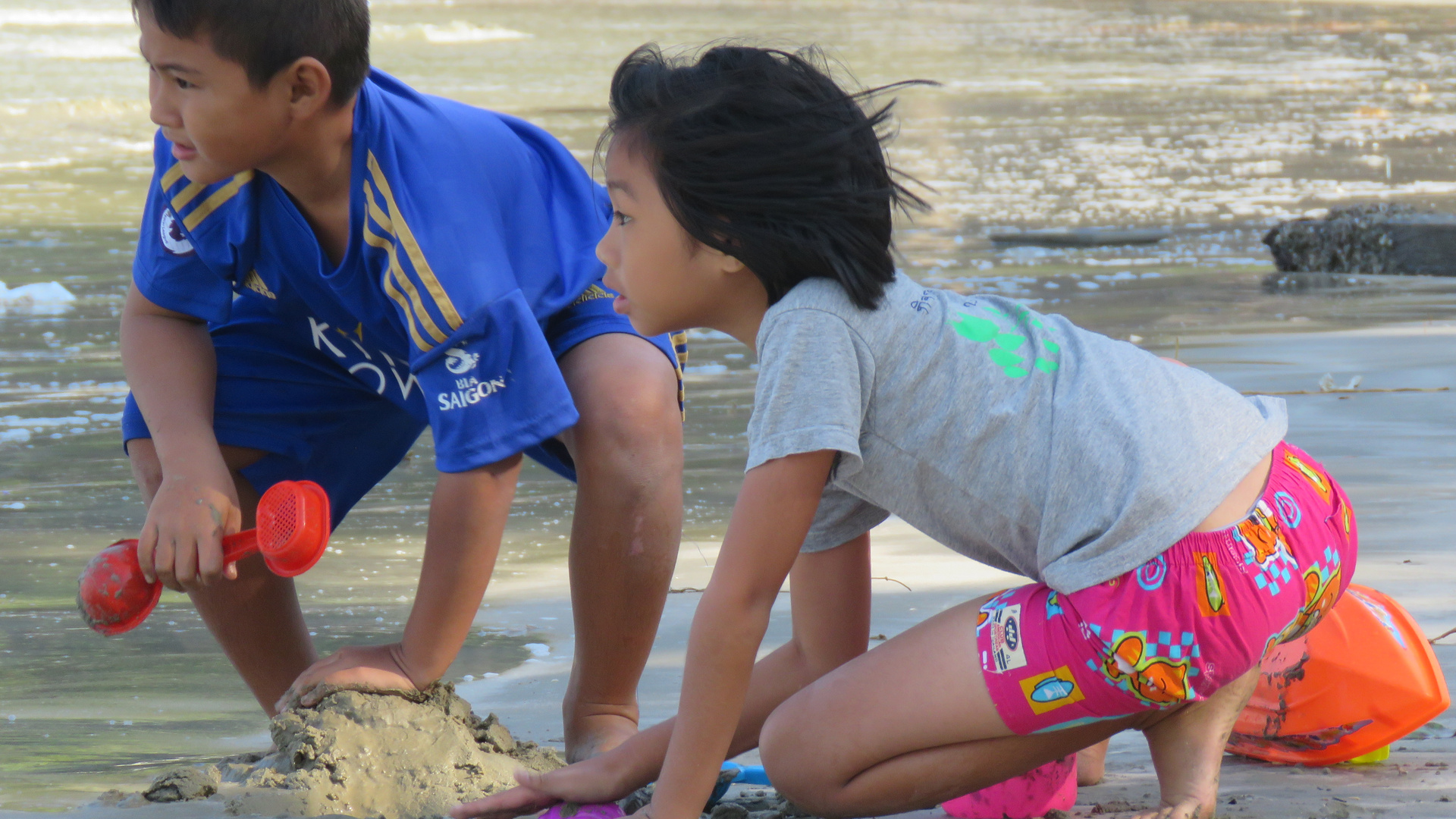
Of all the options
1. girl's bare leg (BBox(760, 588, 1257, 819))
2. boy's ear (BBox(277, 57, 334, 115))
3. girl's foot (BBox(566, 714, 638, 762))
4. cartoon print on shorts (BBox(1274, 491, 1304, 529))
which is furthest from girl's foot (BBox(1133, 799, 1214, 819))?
boy's ear (BBox(277, 57, 334, 115))

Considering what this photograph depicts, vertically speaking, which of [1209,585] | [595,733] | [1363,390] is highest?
[1209,585]

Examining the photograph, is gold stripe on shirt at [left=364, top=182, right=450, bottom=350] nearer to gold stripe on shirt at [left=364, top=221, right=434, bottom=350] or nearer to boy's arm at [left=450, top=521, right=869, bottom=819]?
gold stripe on shirt at [left=364, top=221, right=434, bottom=350]

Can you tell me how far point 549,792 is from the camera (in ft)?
6.80

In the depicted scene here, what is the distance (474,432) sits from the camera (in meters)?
2.20

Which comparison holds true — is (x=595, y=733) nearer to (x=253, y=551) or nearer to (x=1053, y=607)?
(x=253, y=551)

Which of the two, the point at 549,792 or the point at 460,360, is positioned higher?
the point at 460,360

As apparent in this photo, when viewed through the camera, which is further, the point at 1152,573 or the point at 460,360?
the point at 460,360

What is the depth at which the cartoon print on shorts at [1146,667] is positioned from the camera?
6.20ft

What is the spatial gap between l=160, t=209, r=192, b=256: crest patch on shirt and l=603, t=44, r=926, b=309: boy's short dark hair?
87 centimetres

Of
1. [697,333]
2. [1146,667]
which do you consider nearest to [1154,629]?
[1146,667]

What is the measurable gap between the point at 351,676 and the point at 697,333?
3.78 meters

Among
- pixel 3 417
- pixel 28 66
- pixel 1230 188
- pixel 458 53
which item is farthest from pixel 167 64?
pixel 458 53

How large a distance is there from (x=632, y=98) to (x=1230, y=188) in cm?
801

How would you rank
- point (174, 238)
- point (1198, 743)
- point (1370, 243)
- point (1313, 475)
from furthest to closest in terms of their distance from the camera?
point (1370, 243), point (174, 238), point (1313, 475), point (1198, 743)
